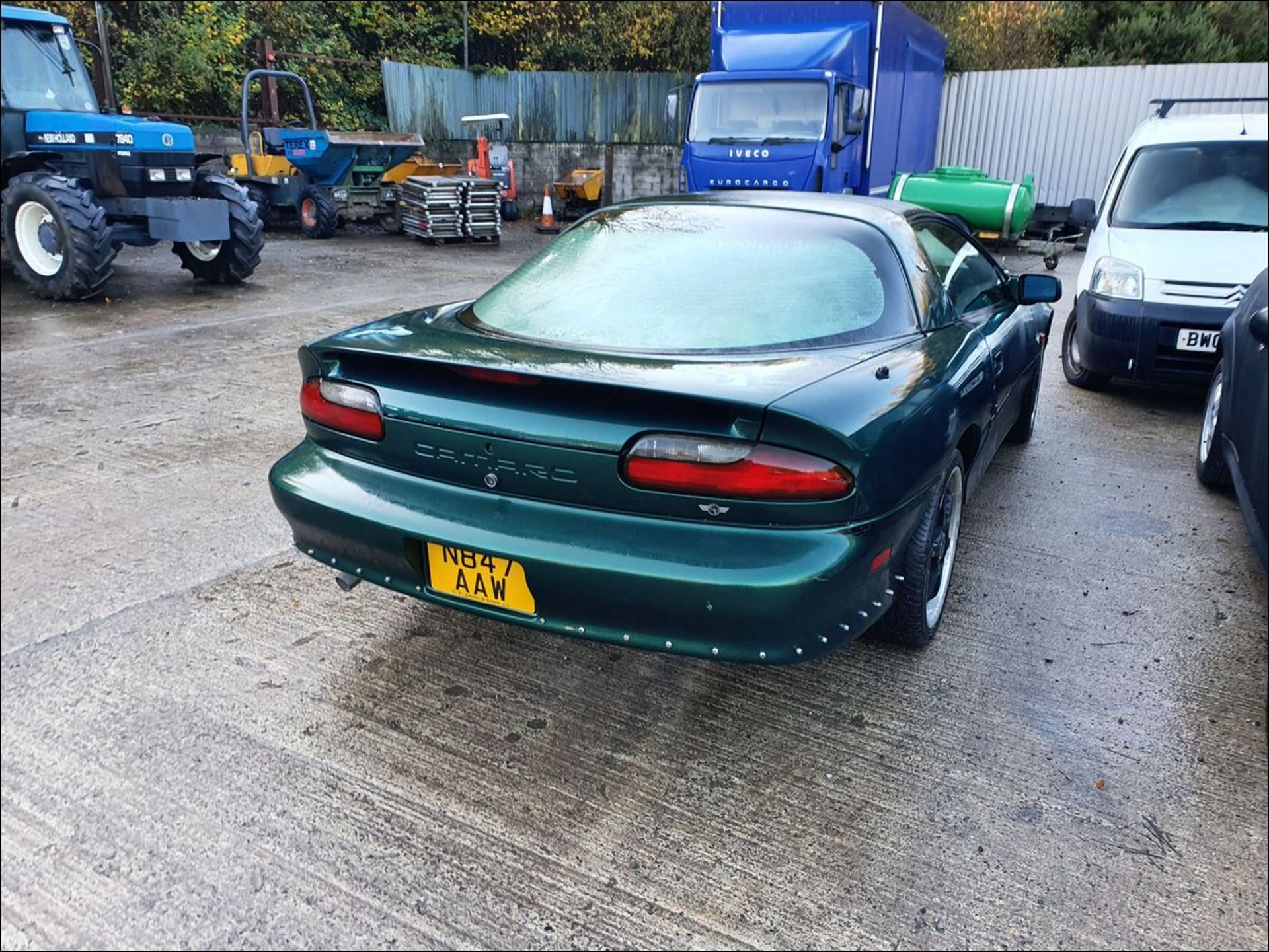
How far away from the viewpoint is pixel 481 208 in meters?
13.6

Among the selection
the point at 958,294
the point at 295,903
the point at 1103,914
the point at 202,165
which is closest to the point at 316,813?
the point at 295,903

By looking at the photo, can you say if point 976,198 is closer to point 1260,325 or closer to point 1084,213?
point 1084,213

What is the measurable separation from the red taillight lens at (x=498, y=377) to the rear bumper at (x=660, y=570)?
0.95ft

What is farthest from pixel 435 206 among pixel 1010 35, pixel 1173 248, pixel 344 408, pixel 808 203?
pixel 344 408

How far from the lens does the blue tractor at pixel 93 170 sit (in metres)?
6.84

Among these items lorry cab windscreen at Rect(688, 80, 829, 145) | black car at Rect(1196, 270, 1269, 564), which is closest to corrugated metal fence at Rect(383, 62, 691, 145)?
lorry cab windscreen at Rect(688, 80, 829, 145)

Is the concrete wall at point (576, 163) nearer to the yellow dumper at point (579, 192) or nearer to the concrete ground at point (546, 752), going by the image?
the yellow dumper at point (579, 192)

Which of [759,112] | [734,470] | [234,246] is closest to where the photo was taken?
[734,470]

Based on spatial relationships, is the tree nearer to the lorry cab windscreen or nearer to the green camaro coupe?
the lorry cab windscreen

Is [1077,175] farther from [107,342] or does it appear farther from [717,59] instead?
[107,342]

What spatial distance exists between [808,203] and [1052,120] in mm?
14579

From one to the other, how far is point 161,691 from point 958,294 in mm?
3019

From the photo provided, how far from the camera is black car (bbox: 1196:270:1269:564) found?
2.96 metres

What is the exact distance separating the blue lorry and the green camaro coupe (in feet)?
25.4
